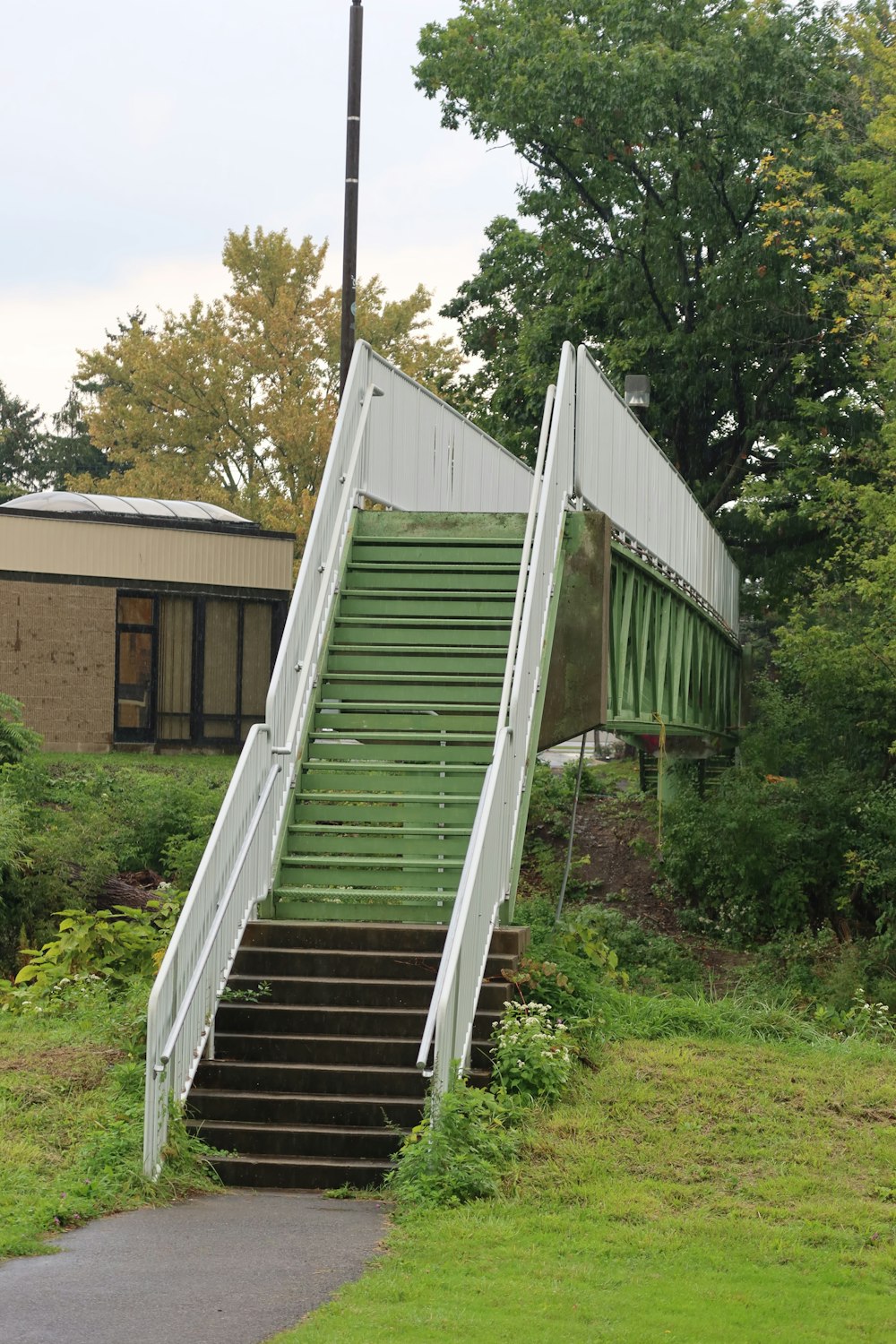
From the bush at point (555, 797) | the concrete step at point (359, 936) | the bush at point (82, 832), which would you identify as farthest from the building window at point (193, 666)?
the concrete step at point (359, 936)

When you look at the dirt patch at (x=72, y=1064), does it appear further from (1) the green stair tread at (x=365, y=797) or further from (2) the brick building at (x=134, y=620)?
(2) the brick building at (x=134, y=620)

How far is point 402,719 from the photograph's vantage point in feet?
41.0

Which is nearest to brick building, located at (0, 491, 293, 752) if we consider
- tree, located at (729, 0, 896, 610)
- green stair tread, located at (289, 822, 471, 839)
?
tree, located at (729, 0, 896, 610)

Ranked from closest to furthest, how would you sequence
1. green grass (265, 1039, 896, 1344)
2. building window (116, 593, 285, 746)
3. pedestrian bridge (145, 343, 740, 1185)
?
1. green grass (265, 1039, 896, 1344)
2. pedestrian bridge (145, 343, 740, 1185)
3. building window (116, 593, 285, 746)

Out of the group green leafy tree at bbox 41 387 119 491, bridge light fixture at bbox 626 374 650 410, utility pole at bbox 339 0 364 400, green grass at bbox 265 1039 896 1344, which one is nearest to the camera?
green grass at bbox 265 1039 896 1344

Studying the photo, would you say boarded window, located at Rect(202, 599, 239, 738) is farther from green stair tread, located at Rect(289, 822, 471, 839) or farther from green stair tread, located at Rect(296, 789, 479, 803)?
green stair tread, located at Rect(289, 822, 471, 839)

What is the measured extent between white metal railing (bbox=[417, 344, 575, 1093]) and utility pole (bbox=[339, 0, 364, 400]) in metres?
11.1

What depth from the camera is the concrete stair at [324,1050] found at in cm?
926

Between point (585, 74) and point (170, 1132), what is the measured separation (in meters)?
27.0

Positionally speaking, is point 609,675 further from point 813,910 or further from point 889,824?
point 813,910

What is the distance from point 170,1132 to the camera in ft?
29.7

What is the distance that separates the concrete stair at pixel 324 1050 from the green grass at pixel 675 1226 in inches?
38.0

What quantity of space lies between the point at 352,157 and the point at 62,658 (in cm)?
1019

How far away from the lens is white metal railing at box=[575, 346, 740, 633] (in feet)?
46.6
